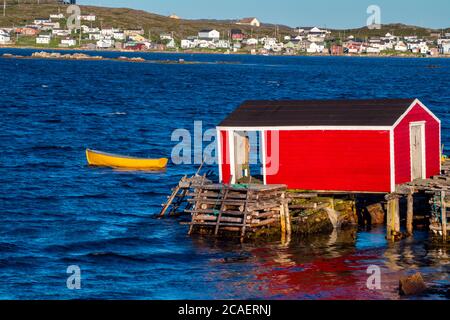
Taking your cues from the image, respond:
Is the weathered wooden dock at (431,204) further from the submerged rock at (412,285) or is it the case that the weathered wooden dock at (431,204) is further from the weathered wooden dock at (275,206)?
the submerged rock at (412,285)

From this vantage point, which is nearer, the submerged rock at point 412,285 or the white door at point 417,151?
the submerged rock at point 412,285

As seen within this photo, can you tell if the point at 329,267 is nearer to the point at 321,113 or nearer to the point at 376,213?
the point at 376,213

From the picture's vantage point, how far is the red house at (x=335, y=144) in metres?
35.3

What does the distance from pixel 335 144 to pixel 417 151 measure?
3853 mm

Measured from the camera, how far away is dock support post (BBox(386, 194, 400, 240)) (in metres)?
34.8

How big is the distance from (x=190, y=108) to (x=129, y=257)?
2928 inches

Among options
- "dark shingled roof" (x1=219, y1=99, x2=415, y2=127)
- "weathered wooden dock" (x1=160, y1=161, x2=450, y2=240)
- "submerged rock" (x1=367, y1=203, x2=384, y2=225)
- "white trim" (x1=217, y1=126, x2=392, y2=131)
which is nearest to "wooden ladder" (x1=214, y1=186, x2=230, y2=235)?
"weathered wooden dock" (x1=160, y1=161, x2=450, y2=240)

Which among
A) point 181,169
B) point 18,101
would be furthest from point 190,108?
→ point 181,169

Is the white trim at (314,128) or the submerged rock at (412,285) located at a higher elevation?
the white trim at (314,128)

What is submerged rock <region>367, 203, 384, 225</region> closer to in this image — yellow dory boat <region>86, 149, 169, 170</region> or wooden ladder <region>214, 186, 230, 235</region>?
wooden ladder <region>214, 186, 230, 235</region>

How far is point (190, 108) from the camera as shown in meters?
107

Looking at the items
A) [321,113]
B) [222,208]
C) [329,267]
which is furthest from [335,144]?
[329,267]

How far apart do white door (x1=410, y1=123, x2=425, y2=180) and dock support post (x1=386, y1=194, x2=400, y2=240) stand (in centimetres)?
266

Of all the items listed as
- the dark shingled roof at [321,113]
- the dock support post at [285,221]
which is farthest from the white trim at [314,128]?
the dock support post at [285,221]
